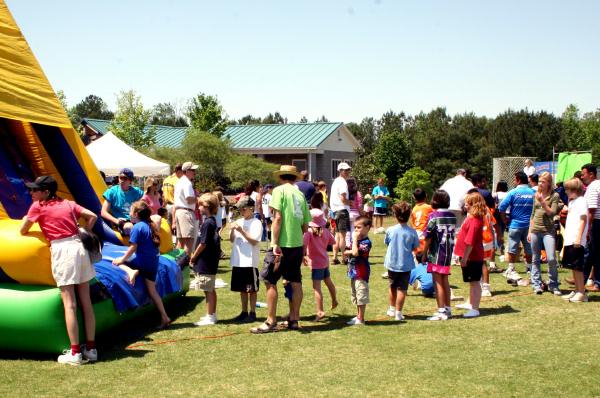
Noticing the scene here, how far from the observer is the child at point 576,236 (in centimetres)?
877

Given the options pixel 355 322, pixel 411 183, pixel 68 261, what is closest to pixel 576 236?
pixel 355 322

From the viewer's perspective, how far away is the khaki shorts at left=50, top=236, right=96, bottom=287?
6.28 meters

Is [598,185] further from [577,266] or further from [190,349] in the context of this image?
[190,349]

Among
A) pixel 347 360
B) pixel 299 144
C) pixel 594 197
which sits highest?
pixel 299 144

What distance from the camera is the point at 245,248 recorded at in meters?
7.92

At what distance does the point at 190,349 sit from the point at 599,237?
19.9 feet

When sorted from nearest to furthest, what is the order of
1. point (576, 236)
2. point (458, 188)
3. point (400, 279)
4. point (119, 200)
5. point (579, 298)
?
point (400, 279), point (576, 236), point (579, 298), point (119, 200), point (458, 188)

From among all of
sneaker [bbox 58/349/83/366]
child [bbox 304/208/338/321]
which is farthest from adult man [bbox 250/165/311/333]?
sneaker [bbox 58/349/83/366]

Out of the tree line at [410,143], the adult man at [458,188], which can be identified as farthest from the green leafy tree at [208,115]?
the adult man at [458,188]

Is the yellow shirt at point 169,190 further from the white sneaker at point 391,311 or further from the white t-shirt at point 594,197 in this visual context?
the white t-shirt at point 594,197

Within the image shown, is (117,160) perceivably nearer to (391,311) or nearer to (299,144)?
(391,311)

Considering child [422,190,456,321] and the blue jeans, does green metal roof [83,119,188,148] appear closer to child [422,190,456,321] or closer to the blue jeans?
the blue jeans

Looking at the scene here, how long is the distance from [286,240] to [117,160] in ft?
37.0

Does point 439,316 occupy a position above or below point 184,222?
below
